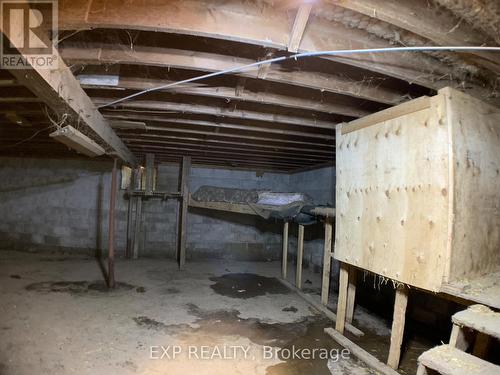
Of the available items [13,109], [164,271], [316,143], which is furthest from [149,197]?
[316,143]

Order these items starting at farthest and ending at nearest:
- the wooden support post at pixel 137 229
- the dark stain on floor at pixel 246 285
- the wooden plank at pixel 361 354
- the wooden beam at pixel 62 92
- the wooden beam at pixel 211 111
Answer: the wooden support post at pixel 137 229 → the dark stain on floor at pixel 246 285 → the wooden beam at pixel 211 111 → the wooden plank at pixel 361 354 → the wooden beam at pixel 62 92

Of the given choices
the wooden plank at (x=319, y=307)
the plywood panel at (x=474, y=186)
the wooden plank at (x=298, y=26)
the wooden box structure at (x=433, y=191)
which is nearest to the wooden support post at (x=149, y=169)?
the wooden plank at (x=319, y=307)

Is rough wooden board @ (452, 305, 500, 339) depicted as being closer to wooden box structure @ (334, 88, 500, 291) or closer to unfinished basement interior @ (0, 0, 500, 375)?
unfinished basement interior @ (0, 0, 500, 375)

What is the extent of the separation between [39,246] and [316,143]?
251 inches

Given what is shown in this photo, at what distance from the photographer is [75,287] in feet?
14.0

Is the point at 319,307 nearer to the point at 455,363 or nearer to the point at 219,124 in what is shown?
the point at 455,363

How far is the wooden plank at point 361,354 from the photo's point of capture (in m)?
2.47

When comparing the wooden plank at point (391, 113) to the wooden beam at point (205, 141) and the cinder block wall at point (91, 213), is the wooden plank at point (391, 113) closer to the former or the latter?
the wooden beam at point (205, 141)

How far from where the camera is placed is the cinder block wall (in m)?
6.55

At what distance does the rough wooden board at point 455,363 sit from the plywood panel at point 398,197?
0.47 meters

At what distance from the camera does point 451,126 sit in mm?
1978

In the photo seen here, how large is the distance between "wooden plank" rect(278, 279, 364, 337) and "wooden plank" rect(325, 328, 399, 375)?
0.72ft

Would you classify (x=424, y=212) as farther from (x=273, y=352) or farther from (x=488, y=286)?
(x=273, y=352)

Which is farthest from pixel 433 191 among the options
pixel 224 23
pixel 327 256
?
pixel 327 256
